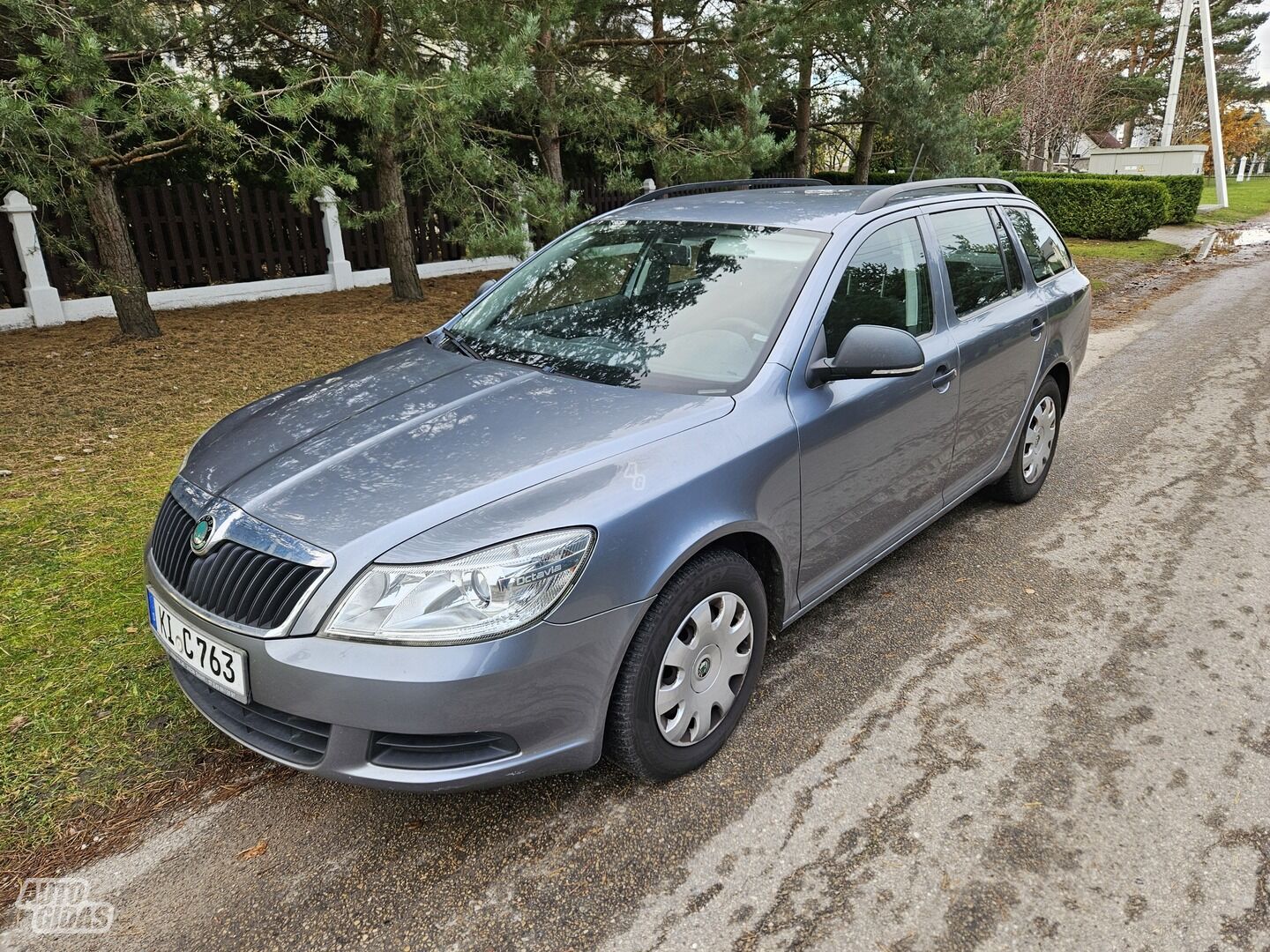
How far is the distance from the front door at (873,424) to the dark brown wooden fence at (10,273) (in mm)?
9609

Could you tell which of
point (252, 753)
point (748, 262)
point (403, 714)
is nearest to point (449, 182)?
point (748, 262)

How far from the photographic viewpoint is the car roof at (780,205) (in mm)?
3479

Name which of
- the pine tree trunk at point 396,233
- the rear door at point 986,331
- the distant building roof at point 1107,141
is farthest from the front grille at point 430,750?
the distant building roof at point 1107,141

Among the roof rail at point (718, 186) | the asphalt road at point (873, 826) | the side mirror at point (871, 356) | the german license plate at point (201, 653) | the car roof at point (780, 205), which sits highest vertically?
the roof rail at point (718, 186)

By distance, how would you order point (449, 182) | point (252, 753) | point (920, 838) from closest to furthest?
point (920, 838) → point (252, 753) → point (449, 182)

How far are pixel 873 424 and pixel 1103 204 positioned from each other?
1915cm

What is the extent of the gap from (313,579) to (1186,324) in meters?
10.8

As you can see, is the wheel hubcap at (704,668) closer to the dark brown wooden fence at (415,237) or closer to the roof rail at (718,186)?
the roof rail at (718,186)

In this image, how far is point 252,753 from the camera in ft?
9.48

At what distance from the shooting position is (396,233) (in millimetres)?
10938

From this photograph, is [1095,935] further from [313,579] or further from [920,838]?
[313,579]

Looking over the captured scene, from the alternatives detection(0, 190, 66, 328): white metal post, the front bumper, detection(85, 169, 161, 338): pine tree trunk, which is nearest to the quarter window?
the front bumper

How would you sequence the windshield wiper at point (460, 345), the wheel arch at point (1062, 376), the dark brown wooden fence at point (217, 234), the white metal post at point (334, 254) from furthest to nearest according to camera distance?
the white metal post at point (334, 254) < the dark brown wooden fence at point (217, 234) < the wheel arch at point (1062, 376) < the windshield wiper at point (460, 345)

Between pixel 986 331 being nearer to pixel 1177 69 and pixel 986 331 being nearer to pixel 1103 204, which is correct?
pixel 1103 204
